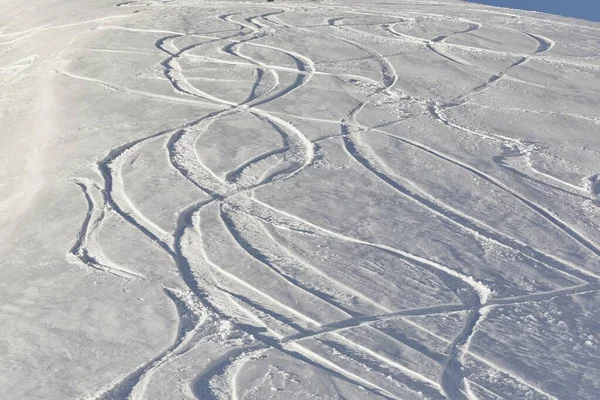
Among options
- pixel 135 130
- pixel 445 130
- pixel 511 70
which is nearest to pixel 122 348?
pixel 135 130

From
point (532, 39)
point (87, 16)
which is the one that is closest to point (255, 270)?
point (532, 39)

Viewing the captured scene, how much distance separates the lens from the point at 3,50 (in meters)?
12.0

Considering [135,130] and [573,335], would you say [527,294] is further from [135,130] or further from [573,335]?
[135,130]

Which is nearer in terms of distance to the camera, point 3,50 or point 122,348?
point 122,348

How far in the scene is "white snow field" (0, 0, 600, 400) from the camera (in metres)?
4.46

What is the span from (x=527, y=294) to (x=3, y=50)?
900 cm

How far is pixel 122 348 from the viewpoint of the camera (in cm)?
451

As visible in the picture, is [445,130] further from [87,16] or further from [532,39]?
[87,16]

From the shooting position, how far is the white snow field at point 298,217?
175 inches

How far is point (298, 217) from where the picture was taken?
6102 millimetres

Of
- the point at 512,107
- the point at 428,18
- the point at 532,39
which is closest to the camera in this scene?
the point at 512,107

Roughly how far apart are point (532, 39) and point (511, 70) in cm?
183

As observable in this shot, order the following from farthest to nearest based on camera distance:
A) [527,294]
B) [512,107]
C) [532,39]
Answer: [532,39] < [512,107] < [527,294]

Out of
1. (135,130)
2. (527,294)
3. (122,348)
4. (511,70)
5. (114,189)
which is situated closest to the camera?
(122,348)
